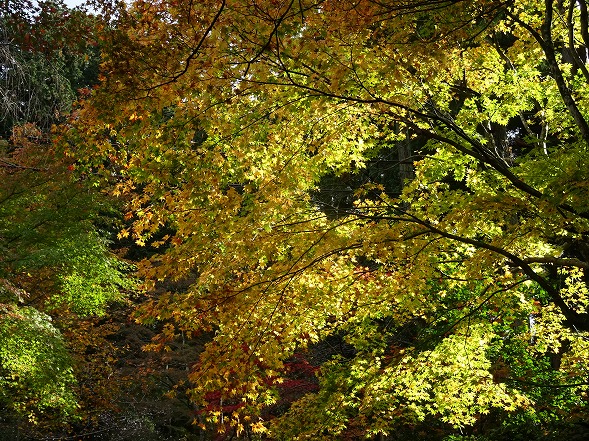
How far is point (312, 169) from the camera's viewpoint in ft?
21.0

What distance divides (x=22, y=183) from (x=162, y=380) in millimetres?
6875

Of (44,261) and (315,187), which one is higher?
(315,187)

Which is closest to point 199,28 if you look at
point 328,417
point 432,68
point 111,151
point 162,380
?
point 111,151

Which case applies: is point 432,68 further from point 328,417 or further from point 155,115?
point 328,417

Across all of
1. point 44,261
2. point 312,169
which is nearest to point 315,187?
point 312,169

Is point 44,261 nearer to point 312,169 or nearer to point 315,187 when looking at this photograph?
point 315,187

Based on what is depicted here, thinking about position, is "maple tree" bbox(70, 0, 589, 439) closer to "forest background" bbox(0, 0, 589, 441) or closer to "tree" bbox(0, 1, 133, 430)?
"forest background" bbox(0, 0, 589, 441)

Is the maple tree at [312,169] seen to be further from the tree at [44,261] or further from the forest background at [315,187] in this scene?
the tree at [44,261]

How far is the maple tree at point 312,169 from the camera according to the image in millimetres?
4273

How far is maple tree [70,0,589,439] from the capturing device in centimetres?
427

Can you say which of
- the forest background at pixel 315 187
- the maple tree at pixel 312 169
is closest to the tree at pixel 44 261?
the forest background at pixel 315 187

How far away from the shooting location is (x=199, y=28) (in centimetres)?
414

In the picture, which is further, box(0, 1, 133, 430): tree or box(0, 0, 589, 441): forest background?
box(0, 1, 133, 430): tree

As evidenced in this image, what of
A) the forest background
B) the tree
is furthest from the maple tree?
the tree
